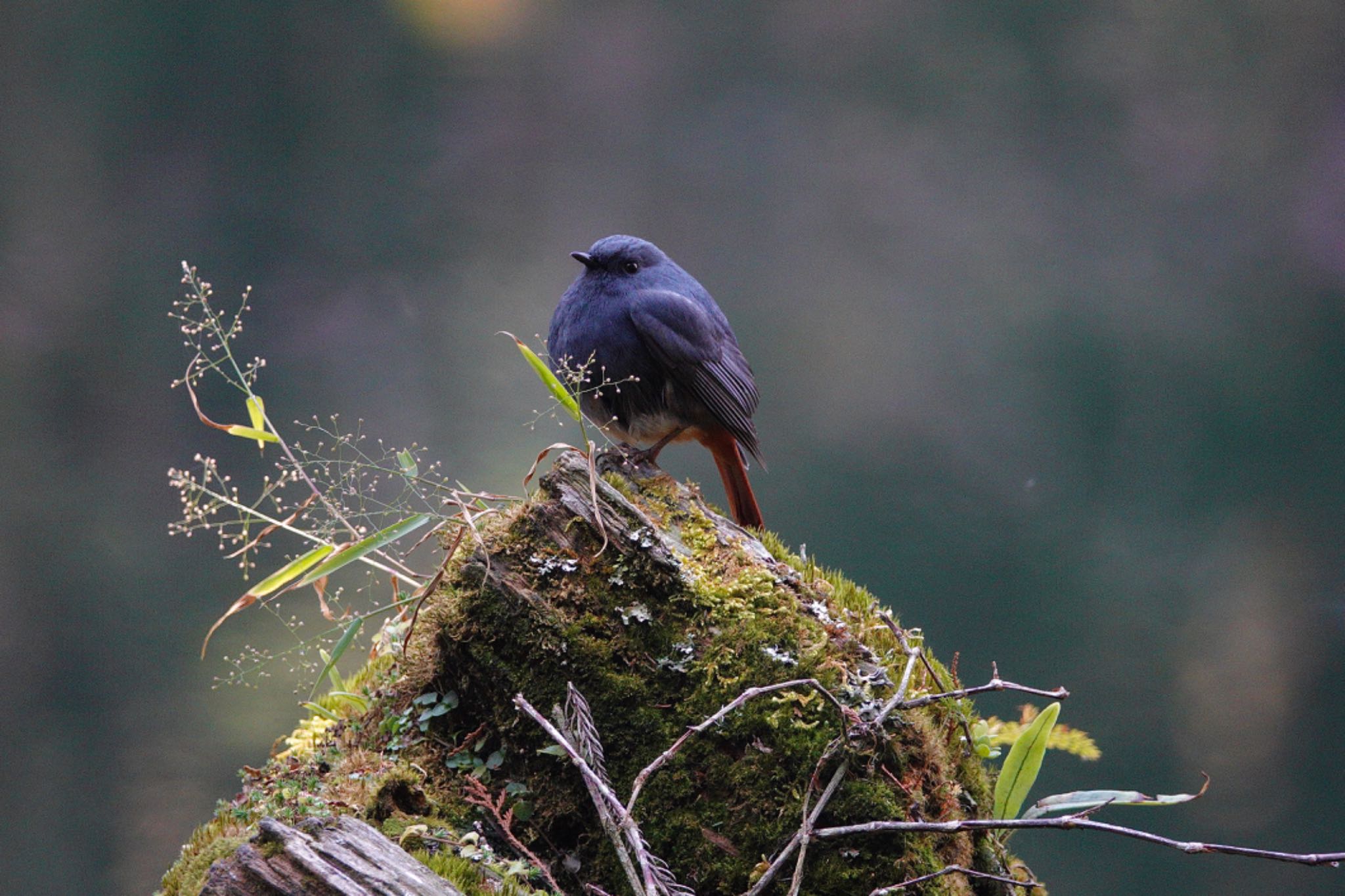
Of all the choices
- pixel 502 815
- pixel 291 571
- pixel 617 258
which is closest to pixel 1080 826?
pixel 502 815

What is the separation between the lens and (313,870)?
149 cm

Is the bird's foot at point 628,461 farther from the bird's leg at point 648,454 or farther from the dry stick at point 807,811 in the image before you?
the dry stick at point 807,811

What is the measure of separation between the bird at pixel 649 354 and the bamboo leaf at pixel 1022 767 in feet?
3.50

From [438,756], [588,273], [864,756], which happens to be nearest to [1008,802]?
[864,756]

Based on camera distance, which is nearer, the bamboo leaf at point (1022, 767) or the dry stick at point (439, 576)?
the bamboo leaf at point (1022, 767)

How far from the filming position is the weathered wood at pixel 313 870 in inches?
58.5

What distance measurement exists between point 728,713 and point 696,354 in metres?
1.05

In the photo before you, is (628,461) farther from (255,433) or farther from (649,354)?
(255,433)

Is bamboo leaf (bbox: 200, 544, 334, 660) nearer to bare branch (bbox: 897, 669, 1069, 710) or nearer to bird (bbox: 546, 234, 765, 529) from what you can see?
bird (bbox: 546, 234, 765, 529)

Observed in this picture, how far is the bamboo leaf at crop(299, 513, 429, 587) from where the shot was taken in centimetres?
213

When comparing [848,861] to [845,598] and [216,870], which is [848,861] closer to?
[845,598]

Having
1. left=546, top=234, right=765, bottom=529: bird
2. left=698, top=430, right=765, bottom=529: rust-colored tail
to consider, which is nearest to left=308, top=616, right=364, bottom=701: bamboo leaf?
left=546, top=234, right=765, bottom=529: bird

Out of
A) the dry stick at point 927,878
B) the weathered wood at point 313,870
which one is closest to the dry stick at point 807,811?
the dry stick at point 927,878

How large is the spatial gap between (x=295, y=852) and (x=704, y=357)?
5.18ft
